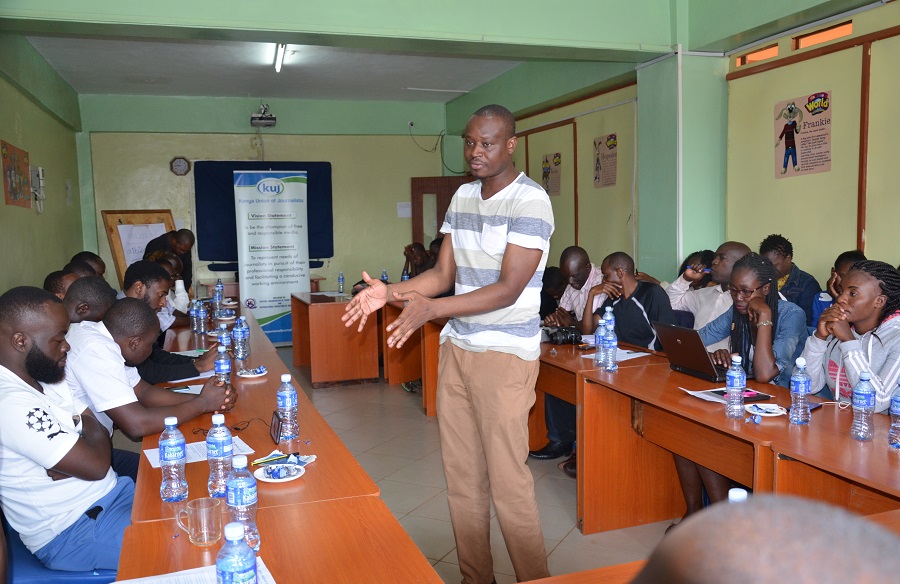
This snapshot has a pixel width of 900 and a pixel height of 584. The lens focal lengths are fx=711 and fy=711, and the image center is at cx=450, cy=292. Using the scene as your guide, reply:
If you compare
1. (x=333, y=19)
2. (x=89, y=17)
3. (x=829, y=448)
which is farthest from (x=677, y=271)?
(x=89, y=17)

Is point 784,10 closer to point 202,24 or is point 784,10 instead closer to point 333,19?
point 333,19

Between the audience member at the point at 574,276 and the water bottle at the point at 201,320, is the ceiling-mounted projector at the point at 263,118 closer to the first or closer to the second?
the water bottle at the point at 201,320

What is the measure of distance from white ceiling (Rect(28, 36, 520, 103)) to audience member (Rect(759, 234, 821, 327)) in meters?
4.11

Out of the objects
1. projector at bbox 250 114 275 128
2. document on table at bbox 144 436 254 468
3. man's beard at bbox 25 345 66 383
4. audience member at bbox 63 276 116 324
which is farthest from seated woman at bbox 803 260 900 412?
projector at bbox 250 114 275 128

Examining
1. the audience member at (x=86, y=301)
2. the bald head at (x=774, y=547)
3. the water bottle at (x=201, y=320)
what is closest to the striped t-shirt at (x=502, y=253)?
the audience member at (x=86, y=301)

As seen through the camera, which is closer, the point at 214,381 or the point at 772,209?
the point at 214,381

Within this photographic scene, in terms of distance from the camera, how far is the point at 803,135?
5059 millimetres

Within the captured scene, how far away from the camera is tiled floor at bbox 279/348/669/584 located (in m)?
3.16

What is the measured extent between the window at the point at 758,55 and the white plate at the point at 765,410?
3.65 meters

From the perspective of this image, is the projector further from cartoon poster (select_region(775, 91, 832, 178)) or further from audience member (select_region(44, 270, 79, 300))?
cartoon poster (select_region(775, 91, 832, 178))

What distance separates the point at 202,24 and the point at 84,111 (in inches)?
206

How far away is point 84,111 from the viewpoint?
8.98 m

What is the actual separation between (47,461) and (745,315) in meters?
2.78

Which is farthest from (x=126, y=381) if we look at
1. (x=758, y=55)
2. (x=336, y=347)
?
(x=758, y=55)
